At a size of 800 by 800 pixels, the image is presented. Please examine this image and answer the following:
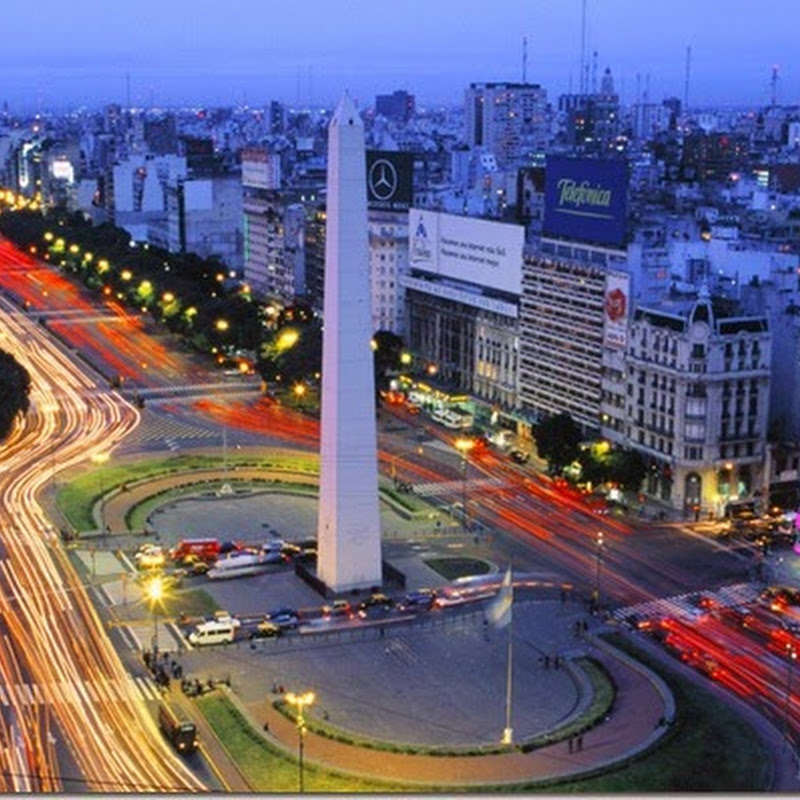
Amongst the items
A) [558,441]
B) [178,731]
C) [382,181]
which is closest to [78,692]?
[178,731]

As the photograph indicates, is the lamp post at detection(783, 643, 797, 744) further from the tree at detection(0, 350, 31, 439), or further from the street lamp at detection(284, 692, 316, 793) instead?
the tree at detection(0, 350, 31, 439)

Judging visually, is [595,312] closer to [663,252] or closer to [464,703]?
[663,252]

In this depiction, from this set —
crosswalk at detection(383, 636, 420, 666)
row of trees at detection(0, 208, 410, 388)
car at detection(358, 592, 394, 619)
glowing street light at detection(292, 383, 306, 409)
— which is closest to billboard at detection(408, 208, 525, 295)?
row of trees at detection(0, 208, 410, 388)

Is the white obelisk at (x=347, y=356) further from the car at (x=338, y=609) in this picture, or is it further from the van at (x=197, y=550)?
the van at (x=197, y=550)

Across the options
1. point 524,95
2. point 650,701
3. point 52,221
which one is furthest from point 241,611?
point 524,95

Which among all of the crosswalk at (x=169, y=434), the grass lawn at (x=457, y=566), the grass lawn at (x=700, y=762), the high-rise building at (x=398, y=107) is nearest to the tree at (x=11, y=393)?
the crosswalk at (x=169, y=434)

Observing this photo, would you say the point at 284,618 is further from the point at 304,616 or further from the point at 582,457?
the point at 582,457
